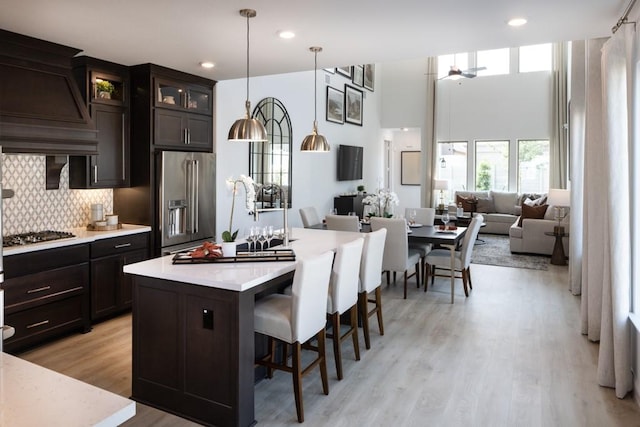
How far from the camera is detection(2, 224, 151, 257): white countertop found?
3.78 m

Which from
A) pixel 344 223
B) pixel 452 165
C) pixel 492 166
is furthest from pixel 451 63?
pixel 344 223

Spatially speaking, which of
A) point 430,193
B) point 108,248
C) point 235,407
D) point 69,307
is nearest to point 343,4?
point 235,407

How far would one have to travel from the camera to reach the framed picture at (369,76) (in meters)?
10.9

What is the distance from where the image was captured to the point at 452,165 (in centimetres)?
1214


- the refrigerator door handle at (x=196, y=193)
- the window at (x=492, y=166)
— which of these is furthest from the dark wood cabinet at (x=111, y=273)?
the window at (x=492, y=166)

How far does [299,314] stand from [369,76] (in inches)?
369

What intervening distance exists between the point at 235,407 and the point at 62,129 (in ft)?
9.74

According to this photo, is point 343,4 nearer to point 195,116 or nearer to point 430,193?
point 195,116

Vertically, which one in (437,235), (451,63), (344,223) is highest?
(451,63)

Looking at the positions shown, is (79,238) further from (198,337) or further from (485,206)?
(485,206)

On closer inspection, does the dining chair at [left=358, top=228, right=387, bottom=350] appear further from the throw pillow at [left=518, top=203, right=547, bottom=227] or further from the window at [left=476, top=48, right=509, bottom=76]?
the window at [left=476, top=48, right=509, bottom=76]

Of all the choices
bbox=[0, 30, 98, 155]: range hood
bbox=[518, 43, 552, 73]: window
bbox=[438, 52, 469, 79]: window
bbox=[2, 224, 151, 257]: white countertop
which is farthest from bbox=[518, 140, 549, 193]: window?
bbox=[0, 30, 98, 155]: range hood

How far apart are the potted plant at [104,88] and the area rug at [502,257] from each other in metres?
5.92

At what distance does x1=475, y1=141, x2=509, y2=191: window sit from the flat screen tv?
10.9ft
